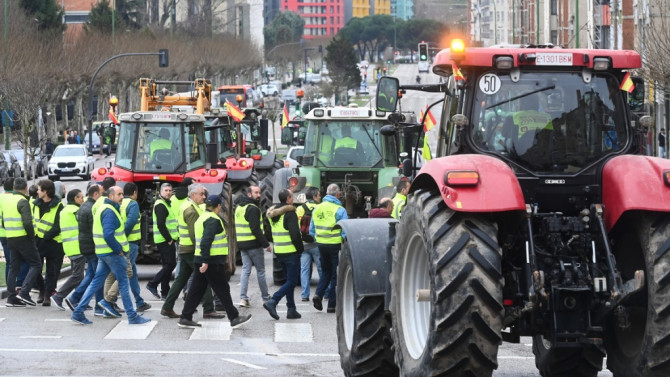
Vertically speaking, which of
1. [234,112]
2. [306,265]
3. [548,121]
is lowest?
[306,265]

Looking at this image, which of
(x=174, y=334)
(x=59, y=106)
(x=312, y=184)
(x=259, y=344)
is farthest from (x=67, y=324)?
(x=59, y=106)

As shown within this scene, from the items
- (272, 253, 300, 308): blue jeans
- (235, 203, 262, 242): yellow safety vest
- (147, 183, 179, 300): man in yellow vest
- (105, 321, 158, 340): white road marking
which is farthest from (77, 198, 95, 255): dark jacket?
(272, 253, 300, 308): blue jeans

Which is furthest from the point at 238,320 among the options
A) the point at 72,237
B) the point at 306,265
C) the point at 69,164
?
the point at 69,164

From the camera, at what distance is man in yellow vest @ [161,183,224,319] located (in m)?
17.5

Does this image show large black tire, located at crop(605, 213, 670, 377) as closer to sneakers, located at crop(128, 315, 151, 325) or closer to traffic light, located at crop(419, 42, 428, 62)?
sneakers, located at crop(128, 315, 151, 325)

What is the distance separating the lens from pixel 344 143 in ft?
81.6

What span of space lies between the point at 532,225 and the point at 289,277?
331 inches

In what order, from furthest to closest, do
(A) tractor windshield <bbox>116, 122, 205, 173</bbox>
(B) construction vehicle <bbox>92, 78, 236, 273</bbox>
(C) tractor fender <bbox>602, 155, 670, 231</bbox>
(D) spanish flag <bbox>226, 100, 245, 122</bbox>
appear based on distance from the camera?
(D) spanish flag <bbox>226, 100, 245, 122</bbox>
(A) tractor windshield <bbox>116, 122, 205, 173</bbox>
(B) construction vehicle <bbox>92, 78, 236, 273</bbox>
(C) tractor fender <bbox>602, 155, 670, 231</bbox>

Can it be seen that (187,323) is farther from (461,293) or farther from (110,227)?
(461,293)

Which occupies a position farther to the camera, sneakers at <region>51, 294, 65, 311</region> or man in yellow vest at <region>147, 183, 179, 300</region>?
man in yellow vest at <region>147, 183, 179, 300</region>

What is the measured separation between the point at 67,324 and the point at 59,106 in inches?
2262

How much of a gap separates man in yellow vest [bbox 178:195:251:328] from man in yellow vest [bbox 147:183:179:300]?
3.11 m

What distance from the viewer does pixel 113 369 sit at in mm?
13492

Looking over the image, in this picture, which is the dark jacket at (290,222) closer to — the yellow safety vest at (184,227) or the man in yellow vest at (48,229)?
the yellow safety vest at (184,227)
